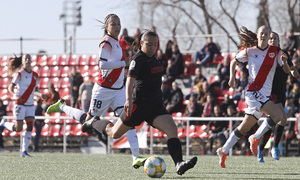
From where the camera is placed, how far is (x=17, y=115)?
529 inches

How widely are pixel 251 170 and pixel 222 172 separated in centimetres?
65

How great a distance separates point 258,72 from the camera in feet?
33.2

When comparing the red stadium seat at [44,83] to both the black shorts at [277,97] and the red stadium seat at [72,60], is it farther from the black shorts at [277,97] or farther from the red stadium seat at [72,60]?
the black shorts at [277,97]

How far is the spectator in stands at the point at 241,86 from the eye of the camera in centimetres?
1711

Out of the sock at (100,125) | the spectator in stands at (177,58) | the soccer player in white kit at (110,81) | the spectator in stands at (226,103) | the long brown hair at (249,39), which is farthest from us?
the spectator in stands at (177,58)

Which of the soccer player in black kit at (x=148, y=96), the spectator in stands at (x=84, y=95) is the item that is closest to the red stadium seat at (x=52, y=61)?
the spectator in stands at (x=84, y=95)

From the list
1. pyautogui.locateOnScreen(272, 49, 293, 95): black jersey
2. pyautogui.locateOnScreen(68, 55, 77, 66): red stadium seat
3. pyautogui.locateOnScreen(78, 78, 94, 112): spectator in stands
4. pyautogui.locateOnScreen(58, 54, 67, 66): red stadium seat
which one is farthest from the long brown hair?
pyautogui.locateOnScreen(58, 54, 67, 66): red stadium seat

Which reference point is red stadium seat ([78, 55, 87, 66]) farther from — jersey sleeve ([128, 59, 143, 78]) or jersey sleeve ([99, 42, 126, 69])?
jersey sleeve ([128, 59, 143, 78])

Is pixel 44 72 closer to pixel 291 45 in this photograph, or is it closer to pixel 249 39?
pixel 291 45

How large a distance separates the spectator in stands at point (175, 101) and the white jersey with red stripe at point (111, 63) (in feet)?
27.0

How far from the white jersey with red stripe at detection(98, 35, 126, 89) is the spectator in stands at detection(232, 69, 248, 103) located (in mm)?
7724

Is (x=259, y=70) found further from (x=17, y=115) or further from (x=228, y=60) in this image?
(x=228, y=60)

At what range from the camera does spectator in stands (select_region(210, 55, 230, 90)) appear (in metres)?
18.1

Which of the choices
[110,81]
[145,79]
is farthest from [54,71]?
[145,79]
